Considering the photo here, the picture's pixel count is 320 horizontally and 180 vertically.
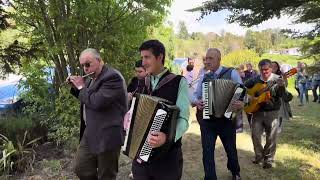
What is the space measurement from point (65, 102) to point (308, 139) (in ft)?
19.1

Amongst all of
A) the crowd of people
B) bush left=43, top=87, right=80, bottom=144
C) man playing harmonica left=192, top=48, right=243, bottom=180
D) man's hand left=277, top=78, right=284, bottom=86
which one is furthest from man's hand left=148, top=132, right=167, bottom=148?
bush left=43, top=87, right=80, bottom=144

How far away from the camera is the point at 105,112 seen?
5.29 metres

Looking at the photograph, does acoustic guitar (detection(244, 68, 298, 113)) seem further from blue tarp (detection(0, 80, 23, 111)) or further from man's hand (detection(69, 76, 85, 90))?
blue tarp (detection(0, 80, 23, 111))

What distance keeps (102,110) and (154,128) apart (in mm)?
1568

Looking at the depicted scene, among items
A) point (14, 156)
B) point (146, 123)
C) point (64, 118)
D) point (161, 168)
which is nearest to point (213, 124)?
point (161, 168)

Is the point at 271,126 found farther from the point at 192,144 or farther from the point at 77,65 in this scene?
the point at 77,65

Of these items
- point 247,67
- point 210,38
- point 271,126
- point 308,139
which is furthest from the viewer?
point 210,38

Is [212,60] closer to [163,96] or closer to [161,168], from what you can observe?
[163,96]

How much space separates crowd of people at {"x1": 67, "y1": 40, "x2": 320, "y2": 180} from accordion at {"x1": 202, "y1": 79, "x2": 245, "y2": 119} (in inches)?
3.8

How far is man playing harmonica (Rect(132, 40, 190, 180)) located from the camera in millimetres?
4004

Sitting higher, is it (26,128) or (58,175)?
(26,128)

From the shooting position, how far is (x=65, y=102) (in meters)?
10.1

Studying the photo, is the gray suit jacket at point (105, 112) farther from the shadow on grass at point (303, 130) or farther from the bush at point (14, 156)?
the shadow on grass at point (303, 130)

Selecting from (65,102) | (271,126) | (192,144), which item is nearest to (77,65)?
(65,102)
